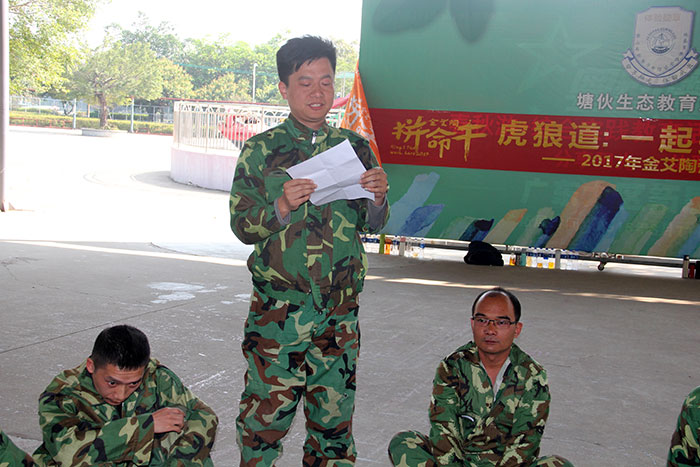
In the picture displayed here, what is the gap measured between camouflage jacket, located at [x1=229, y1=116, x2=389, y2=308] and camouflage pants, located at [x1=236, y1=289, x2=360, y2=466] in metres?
0.06

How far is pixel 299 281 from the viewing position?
247 cm

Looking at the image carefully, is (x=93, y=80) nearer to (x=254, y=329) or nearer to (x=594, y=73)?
(x=594, y=73)

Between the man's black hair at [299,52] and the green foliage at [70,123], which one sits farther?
the green foliage at [70,123]

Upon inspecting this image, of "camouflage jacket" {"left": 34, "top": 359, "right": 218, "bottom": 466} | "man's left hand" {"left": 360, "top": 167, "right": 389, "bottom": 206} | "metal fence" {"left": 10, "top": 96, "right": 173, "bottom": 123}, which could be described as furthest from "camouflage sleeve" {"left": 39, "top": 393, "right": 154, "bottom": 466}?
"metal fence" {"left": 10, "top": 96, "right": 173, "bottom": 123}

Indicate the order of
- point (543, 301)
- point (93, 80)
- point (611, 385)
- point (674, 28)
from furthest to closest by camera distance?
point (93, 80) < point (674, 28) < point (543, 301) < point (611, 385)

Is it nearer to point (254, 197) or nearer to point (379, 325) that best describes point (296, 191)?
point (254, 197)

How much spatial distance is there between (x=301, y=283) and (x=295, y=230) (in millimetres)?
171

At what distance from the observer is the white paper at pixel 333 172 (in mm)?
2379

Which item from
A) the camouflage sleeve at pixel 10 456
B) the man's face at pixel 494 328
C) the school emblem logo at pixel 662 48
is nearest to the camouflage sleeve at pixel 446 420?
the man's face at pixel 494 328

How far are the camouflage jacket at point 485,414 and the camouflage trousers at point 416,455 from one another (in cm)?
3

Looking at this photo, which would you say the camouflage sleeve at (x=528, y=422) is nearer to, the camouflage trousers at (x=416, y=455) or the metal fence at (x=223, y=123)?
the camouflage trousers at (x=416, y=455)

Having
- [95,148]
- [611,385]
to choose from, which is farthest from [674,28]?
[95,148]

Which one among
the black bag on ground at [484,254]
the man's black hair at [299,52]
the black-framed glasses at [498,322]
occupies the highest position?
the man's black hair at [299,52]

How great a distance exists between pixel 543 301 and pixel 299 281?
4.84 meters
